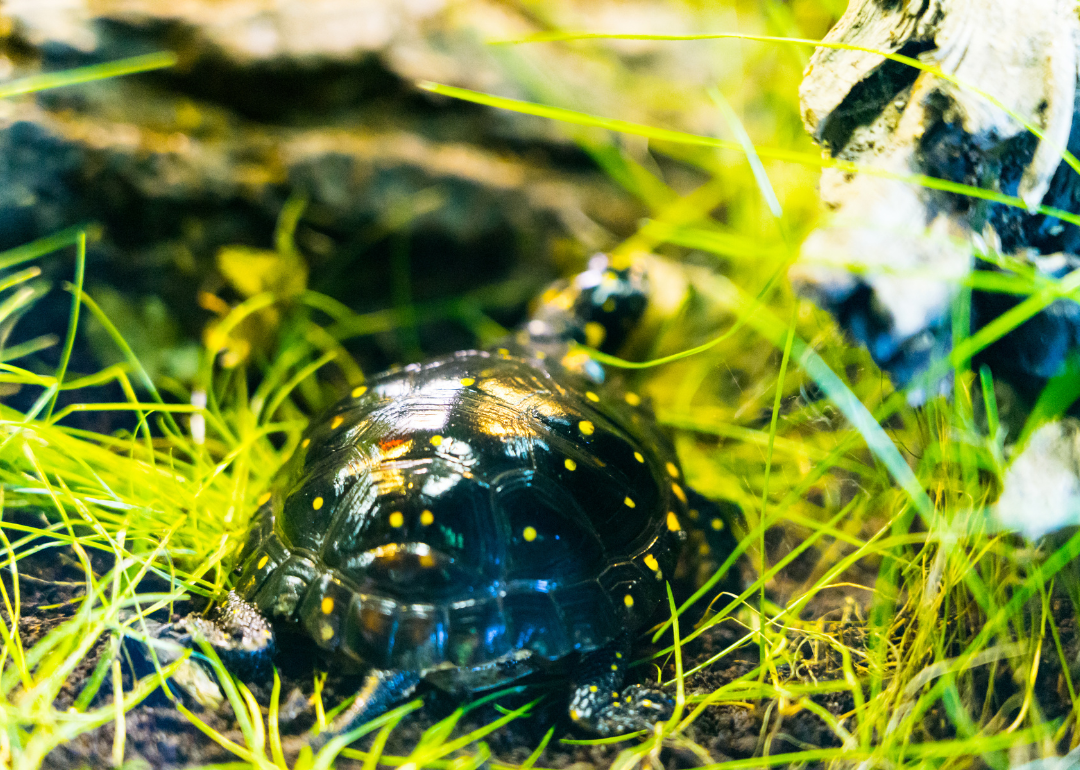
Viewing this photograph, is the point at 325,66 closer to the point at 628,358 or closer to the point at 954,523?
the point at 628,358

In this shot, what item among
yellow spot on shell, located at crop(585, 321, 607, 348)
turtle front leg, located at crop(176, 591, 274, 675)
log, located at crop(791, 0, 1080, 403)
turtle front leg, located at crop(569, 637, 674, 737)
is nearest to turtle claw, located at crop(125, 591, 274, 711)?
turtle front leg, located at crop(176, 591, 274, 675)

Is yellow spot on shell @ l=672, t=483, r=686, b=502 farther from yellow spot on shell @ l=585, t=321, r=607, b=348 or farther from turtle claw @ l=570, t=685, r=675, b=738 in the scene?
yellow spot on shell @ l=585, t=321, r=607, b=348

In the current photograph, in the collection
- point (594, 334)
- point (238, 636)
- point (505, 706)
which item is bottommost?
point (505, 706)

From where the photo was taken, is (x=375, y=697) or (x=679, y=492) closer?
(x=375, y=697)

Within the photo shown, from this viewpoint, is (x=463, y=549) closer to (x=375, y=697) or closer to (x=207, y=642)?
(x=375, y=697)

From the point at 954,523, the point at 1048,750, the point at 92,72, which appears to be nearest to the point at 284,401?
the point at 92,72

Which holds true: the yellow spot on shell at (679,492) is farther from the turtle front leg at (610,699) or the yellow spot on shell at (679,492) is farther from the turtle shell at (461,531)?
Result: the turtle front leg at (610,699)

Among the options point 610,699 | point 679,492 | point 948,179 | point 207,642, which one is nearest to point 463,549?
point 610,699
